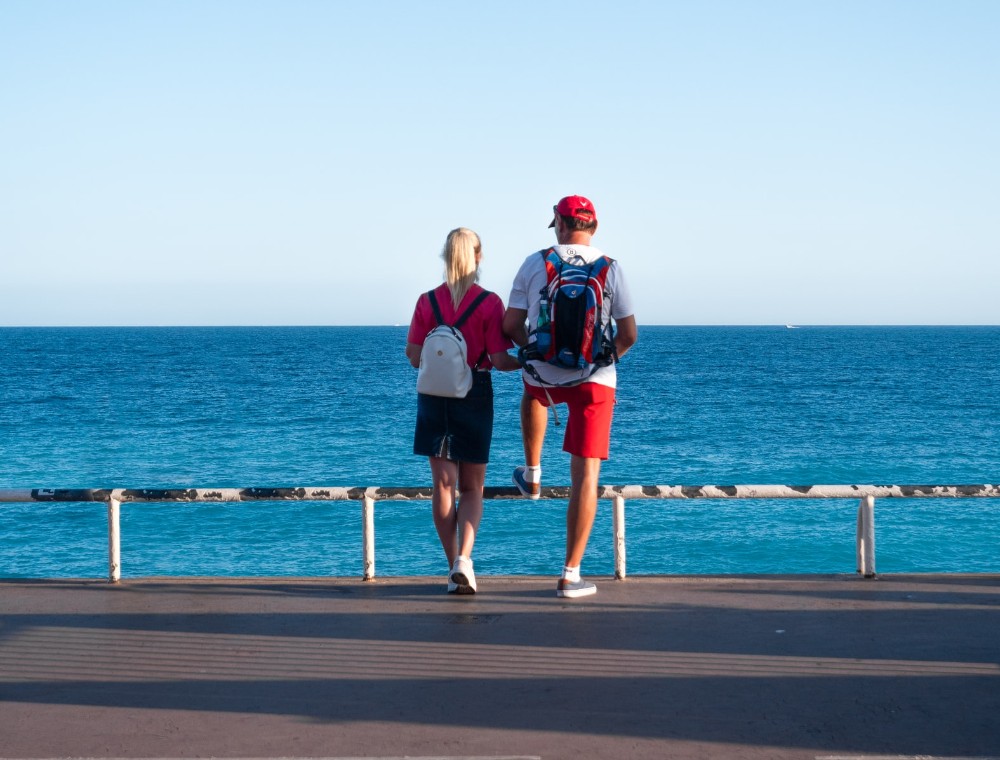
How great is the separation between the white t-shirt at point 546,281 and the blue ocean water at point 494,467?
12.2 m

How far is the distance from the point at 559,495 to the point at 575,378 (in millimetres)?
1111

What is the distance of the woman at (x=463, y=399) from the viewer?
569 cm

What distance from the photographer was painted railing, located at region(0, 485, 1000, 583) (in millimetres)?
6137

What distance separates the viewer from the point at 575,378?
5473mm

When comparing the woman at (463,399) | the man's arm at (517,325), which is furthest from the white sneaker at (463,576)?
the man's arm at (517,325)

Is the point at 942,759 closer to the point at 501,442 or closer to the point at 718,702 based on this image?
the point at 718,702

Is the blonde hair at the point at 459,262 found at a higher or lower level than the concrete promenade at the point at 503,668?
higher

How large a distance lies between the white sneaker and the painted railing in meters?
0.46

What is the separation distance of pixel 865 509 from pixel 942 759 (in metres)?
2.93

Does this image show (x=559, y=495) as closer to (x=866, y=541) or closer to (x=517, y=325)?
(x=517, y=325)

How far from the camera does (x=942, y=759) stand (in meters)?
3.39

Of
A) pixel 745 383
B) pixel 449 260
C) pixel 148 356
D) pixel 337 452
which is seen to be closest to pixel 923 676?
pixel 449 260

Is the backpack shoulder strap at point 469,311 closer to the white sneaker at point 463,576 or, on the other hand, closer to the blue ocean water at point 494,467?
the white sneaker at point 463,576

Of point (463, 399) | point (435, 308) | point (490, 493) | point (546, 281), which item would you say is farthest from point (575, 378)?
point (490, 493)
